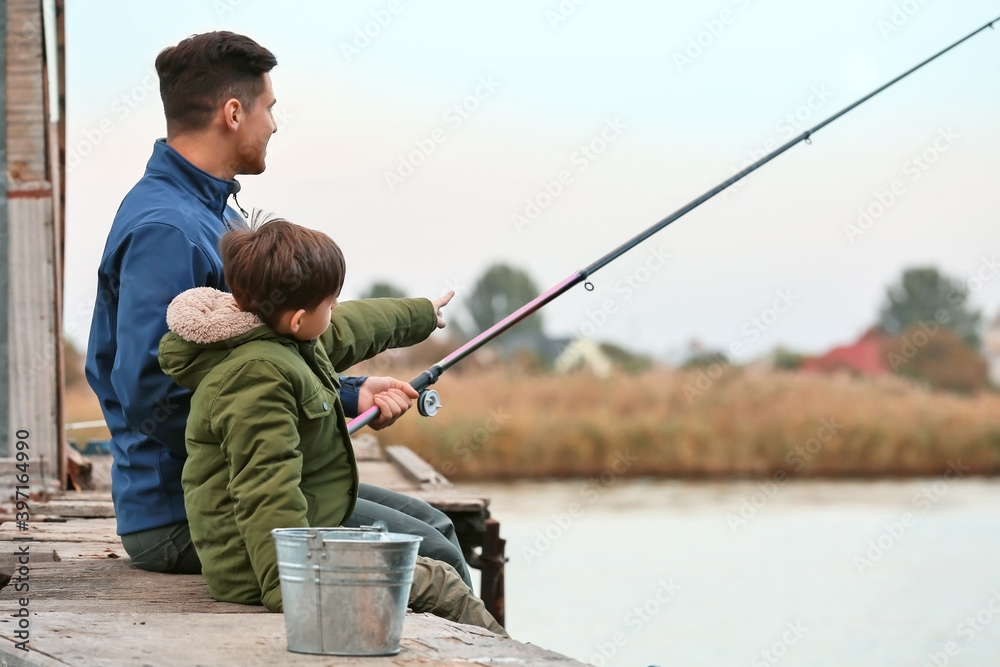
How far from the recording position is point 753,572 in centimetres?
1391

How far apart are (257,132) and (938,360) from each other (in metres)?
21.0

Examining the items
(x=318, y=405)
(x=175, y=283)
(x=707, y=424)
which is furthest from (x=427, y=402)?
(x=707, y=424)

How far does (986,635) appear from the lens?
12547 millimetres

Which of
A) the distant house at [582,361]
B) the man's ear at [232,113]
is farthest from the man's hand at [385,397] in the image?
the distant house at [582,361]

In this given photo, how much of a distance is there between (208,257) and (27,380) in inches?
72.0

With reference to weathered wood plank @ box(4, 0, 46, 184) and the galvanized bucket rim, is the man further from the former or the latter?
weathered wood plank @ box(4, 0, 46, 184)

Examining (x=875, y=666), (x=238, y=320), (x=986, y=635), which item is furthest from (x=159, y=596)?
(x=986, y=635)

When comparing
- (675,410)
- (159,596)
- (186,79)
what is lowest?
(675,410)

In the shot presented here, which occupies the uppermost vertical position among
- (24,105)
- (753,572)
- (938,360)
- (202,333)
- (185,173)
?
(24,105)

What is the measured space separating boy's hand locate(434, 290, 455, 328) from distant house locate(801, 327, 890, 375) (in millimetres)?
18920

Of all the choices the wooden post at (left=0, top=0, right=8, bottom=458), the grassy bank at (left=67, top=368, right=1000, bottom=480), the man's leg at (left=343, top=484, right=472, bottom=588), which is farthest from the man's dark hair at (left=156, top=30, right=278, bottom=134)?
the grassy bank at (left=67, top=368, right=1000, bottom=480)

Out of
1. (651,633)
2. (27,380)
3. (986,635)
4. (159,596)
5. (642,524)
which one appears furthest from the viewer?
(642,524)

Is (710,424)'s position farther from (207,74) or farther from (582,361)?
(207,74)

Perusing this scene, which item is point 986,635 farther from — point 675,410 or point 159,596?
point 159,596
